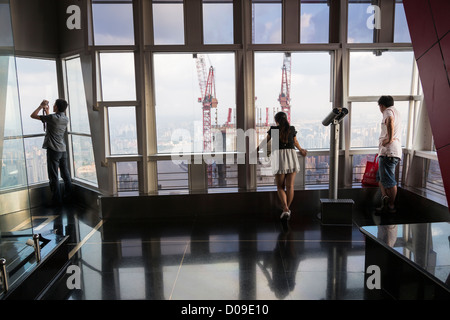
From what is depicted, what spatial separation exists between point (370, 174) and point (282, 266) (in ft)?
8.31

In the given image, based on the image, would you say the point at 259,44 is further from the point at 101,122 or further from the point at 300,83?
the point at 101,122

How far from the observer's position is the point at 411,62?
5098 mm

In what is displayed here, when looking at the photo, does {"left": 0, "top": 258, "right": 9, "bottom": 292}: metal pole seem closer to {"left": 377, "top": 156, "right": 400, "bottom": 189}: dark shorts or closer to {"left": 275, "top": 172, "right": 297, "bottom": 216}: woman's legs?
{"left": 275, "top": 172, "right": 297, "bottom": 216}: woman's legs

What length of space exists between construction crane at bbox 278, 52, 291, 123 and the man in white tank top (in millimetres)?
1222

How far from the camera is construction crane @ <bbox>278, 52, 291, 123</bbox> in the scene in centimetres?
497

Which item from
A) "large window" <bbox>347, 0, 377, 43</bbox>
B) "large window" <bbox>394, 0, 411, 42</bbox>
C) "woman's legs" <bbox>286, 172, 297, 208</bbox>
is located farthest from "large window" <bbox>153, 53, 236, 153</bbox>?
"large window" <bbox>394, 0, 411, 42</bbox>

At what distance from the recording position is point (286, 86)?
5.02 m

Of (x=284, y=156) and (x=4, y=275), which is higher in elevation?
(x=284, y=156)

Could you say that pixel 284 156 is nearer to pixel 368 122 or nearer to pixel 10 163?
pixel 368 122

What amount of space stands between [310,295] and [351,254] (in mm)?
940

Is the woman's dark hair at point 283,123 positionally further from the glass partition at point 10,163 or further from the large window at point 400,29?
the glass partition at point 10,163

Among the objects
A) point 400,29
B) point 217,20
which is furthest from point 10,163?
point 400,29

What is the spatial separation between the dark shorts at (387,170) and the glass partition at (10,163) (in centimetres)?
408

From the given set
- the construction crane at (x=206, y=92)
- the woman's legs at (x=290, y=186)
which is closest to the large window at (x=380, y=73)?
the woman's legs at (x=290, y=186)
